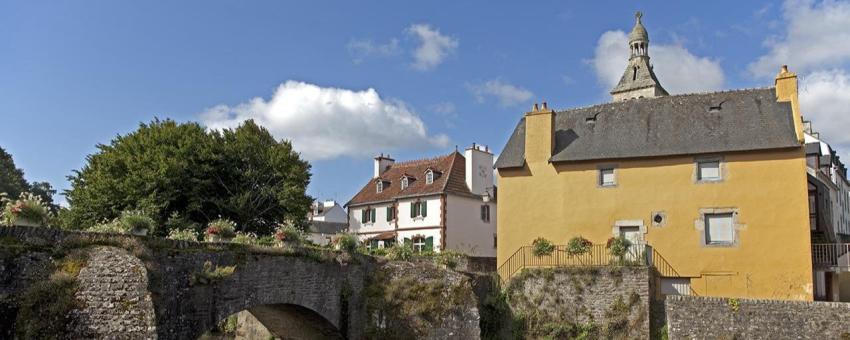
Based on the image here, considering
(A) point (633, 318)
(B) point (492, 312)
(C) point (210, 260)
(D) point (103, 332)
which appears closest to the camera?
(D) point (103, 332)

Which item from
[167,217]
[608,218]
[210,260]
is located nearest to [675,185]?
[608,218]

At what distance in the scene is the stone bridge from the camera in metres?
10.1

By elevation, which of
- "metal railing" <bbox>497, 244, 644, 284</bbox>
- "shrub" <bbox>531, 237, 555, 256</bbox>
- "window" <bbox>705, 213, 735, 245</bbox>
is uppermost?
"window" <bbox>705, 213, 735, 245</bbox>

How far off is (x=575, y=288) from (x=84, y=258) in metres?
15.3

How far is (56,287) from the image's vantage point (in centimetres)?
1018

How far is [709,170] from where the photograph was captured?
22.8 metres

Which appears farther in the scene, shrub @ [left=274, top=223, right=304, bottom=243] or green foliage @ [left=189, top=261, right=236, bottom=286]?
shrub @ [left=274, top=223, right=304, bottom=243]

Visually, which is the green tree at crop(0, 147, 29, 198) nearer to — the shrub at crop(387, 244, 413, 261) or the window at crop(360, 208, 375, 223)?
the window at crop(360, 208, 375, 223)

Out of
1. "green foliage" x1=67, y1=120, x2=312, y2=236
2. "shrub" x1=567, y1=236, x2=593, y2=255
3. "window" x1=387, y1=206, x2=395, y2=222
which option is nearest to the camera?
"shrub" x1=567, y1=236, x2=593, y2=255

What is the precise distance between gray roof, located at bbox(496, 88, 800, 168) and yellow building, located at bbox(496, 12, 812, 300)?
0.04 meters

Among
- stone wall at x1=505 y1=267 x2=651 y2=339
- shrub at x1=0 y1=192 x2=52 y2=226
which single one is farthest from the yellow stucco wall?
shrub at x1=0 y1=192 x2=52 y2=226

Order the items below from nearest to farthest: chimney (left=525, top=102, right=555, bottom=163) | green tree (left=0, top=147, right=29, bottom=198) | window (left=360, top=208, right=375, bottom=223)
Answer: chimney (left=525, top=102, right=555, bottom=163) < window (left=360, top=208, right=375, bottom=223) < green tree (left=0, top=147, right=29, bottom=198)

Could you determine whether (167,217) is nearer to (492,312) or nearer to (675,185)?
(492,312)

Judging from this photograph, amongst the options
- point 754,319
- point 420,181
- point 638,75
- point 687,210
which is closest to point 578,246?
point 687,210
